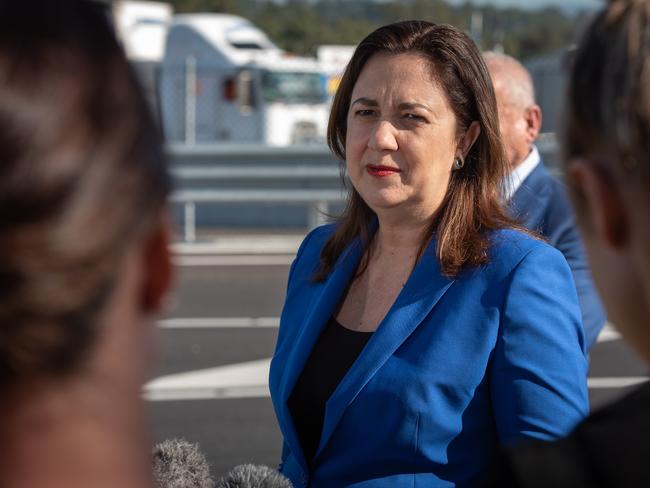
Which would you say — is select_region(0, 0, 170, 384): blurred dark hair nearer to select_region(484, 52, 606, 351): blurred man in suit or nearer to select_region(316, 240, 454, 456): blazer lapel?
select_region(316, 240, 454, 456): blazer lapel

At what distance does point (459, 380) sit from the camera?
2.58m

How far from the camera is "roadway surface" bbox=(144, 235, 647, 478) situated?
6.23m

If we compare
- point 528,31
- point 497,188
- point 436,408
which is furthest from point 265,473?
point 528,31

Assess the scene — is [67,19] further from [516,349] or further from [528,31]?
[528,31]

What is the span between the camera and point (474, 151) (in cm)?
317

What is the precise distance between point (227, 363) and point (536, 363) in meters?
5.36

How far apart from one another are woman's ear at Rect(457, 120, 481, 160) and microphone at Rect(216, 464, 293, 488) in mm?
1381

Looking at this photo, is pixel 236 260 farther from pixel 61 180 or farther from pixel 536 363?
pixel 61 180

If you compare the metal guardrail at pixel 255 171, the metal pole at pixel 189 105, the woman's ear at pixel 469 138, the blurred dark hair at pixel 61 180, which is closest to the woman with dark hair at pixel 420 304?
the woman's ear at pixel 469 138

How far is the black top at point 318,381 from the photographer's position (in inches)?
110

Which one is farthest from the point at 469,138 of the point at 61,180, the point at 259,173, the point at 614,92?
the point at 259,173

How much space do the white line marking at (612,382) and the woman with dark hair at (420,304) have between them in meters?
4.29

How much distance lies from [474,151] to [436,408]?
90 centimetres

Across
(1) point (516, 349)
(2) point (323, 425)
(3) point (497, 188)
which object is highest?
(3) point (497, 188)
